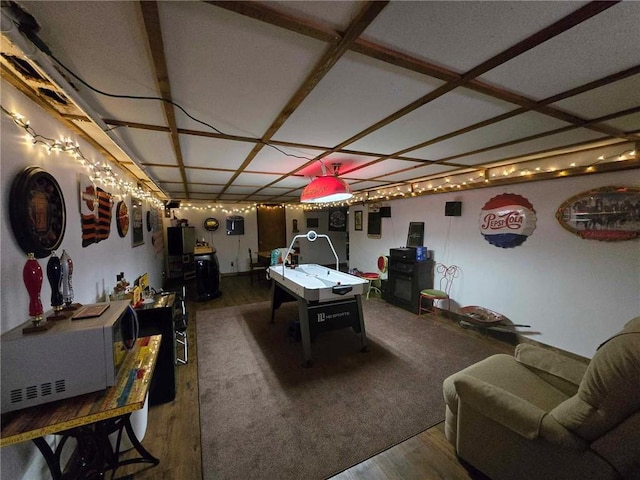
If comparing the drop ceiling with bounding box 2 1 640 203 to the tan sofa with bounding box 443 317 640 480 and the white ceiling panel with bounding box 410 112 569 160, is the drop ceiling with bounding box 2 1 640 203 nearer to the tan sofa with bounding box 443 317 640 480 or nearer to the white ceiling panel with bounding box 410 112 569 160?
the white ceiling panel with bounding box 410 112 569 160

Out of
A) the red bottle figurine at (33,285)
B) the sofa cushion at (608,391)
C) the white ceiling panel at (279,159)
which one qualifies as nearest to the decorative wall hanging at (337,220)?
the white ceiling panel at (279,159)

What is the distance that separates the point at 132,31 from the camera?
3.26 ft

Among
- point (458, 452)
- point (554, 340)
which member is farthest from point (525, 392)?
point (554, 340)

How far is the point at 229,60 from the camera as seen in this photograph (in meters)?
1.19

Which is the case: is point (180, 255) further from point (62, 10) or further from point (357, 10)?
point (357, 10)

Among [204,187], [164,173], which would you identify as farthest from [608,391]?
[204,187]

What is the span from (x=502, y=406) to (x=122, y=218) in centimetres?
406

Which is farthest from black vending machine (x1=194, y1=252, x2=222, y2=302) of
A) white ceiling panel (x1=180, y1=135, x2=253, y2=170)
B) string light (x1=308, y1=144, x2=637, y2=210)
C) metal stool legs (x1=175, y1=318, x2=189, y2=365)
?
string light (x1=308, y1=144, x2=637, y2=210)

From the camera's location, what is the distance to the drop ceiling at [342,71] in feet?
3.07

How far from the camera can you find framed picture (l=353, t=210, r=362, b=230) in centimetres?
672

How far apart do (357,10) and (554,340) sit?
4115mm

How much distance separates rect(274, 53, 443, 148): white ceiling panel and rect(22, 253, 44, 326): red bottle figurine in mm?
1679

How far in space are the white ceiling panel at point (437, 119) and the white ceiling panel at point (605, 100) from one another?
1.18 feet

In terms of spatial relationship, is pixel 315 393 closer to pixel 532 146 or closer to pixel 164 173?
pixel 532 146
